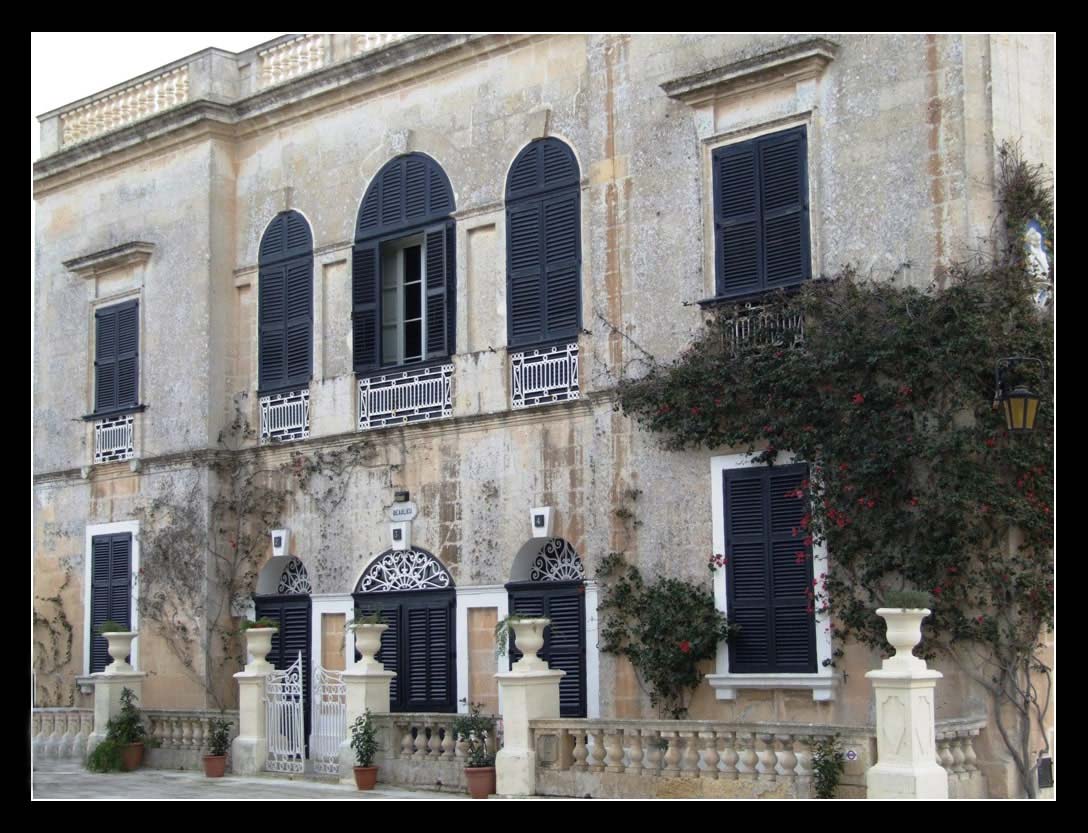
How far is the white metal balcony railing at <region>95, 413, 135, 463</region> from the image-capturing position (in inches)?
867

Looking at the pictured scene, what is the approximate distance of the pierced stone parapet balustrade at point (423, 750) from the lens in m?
16.0

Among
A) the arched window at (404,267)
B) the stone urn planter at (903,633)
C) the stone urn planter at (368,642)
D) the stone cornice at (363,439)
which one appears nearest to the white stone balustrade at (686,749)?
the stone urn planter at (903,633)

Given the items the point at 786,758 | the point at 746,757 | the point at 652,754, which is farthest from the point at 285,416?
the point at 786,758

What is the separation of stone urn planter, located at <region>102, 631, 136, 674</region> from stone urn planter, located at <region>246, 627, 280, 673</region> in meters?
2.38

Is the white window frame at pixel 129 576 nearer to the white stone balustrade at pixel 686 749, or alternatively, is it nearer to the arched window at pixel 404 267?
the arched window at pixel 404 267

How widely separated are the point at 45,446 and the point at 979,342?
1403 centimetres

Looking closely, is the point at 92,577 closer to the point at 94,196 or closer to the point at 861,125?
the point at 94,196

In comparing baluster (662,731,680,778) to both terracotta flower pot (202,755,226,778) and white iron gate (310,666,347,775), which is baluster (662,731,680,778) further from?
terracotta flower pot (202,755,226,778)

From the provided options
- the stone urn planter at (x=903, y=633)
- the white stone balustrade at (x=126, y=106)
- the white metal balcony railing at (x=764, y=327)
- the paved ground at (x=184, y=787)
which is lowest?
the paved ground at (x=184, y=787)

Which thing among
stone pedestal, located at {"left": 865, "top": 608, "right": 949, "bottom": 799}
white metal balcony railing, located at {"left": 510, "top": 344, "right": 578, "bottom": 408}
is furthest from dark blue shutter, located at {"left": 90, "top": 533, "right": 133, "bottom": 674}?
stone pedestal, located at {"left": 865, "top": 608, "right": 949, "bottom": 799}

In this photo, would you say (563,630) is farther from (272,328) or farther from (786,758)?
(272,328)

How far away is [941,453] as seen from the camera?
14.0m

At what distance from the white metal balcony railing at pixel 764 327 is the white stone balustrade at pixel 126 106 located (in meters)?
9.26

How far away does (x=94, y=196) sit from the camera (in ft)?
75.8
